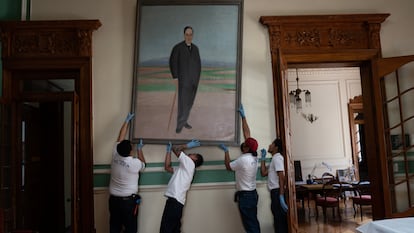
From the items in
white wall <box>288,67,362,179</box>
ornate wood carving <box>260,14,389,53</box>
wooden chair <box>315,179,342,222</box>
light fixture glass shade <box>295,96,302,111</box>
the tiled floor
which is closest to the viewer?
ornate wood carving <box>260,14,389,53</box>

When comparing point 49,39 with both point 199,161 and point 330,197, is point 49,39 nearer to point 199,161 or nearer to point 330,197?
point 199,161

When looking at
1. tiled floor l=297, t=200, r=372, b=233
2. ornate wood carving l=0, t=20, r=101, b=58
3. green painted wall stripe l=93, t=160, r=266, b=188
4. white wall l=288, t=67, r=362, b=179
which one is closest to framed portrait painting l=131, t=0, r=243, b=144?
green painted wall stripe l=93, t=160, r=266, b=188

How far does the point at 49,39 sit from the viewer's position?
441cm

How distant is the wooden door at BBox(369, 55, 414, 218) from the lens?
4.34 m

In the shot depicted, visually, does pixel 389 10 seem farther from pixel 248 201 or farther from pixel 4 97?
pixel 4 97

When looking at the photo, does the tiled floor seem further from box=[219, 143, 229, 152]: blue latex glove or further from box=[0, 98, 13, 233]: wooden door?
box=[0, 98, 13, 233]: wooden door

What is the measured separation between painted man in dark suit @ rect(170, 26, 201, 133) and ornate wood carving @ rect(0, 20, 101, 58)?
3.48ft

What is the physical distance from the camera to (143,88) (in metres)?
4.41

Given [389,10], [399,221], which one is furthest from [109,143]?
[389,10]

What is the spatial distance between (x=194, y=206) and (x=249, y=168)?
0.85 metres

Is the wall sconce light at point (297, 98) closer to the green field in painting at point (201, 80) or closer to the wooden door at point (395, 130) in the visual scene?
the wooden door at point (395, 130)

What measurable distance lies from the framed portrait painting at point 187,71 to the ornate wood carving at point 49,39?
2.14ft

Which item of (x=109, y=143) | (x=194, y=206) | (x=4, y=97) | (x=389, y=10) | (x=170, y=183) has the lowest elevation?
(x=194, y=206)

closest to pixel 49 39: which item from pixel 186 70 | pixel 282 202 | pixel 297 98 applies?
pixel 186 70
